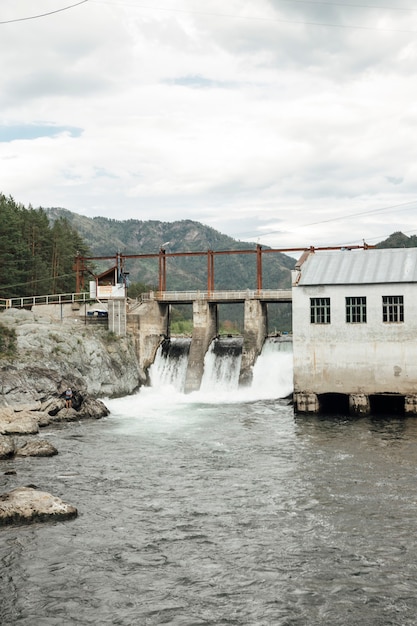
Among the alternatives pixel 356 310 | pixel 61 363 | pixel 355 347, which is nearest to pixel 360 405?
pixel 355 347

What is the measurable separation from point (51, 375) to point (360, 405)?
24474 millimetres

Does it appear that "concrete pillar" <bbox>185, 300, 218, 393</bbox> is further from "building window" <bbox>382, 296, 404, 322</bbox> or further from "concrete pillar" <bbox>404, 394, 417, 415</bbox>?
"concrete pillar" <bbox>404, 394, 417, 415</bbox>

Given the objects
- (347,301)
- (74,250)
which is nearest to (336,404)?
(347,301)

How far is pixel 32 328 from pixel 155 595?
132 feet

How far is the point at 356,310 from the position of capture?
45.2 m

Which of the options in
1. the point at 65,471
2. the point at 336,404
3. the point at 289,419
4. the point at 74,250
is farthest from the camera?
the point at 74,250

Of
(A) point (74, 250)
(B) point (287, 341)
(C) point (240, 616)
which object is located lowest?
(C) point (240, 616)

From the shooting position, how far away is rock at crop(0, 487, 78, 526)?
74.9ft

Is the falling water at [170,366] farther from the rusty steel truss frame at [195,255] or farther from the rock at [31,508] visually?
the rock at [31,508]

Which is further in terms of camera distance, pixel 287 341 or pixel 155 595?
pixel 287 341

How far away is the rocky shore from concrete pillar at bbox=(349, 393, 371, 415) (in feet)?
61.8

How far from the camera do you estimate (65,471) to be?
1196 inches

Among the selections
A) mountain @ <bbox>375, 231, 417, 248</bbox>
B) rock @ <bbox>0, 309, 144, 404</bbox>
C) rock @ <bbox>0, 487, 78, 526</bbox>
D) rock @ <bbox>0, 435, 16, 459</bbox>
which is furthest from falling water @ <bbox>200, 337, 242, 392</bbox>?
mountain @ <bbox>375, 231, 417, 248</bbox>

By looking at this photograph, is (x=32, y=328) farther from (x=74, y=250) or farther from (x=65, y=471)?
(x=74, y=250)
